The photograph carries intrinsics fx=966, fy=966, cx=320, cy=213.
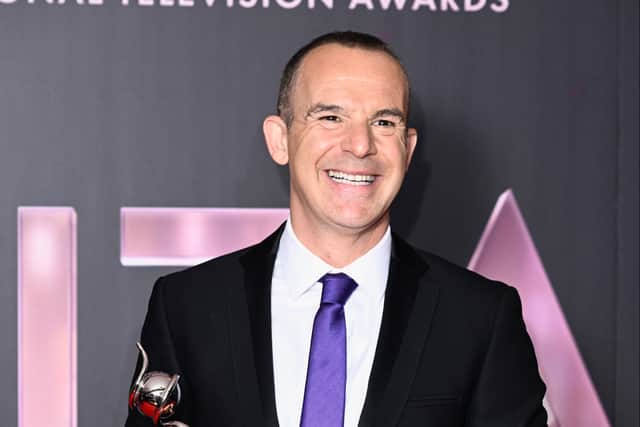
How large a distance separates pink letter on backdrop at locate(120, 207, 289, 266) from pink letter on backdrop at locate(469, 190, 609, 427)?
51 cm

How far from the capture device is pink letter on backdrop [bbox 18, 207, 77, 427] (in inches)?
86.0

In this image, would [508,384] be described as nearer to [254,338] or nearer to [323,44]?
[254,338]

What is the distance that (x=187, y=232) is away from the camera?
223 cm

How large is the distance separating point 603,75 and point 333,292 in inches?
41.9

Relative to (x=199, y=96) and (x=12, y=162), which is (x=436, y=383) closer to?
(x=199, y=96)

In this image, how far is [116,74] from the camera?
2.20 m

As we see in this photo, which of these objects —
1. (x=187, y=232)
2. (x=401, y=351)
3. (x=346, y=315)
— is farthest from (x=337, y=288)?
(x=187, y=232)

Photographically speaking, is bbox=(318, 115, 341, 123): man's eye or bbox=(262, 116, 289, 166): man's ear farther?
bbox=(262, 116, 289, 166): man's ear

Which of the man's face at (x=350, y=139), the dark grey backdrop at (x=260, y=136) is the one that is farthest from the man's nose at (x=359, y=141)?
the dark grey backdrop at (x=260, y=136)

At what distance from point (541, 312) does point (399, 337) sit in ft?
2.72

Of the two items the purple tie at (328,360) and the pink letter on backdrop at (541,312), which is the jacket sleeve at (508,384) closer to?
the purple tie at (328,360)

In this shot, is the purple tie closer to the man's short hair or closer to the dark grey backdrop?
the man's short hair

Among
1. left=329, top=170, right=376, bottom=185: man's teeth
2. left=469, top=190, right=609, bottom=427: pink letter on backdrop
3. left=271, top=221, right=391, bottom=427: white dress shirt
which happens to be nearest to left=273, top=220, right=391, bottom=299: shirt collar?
left=271, top=221, right=391, bottom=427: white dress shirt

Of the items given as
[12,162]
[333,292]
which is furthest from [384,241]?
[12,162]
